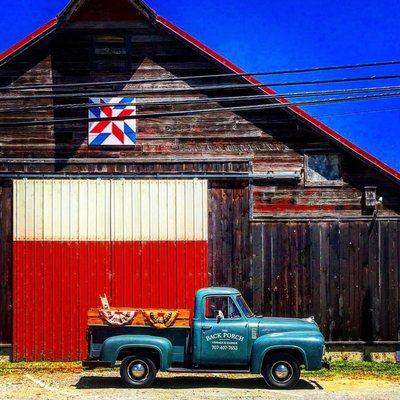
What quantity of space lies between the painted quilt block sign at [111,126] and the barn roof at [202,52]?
75.1 inches

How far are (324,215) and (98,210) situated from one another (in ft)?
17.3

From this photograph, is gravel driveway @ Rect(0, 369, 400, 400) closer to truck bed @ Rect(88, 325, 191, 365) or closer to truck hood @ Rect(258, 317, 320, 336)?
truck bed @ Rect(88, 325, 191, 365)

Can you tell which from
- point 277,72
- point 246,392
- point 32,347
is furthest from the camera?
point 32,347

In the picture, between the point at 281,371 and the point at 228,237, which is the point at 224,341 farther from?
the point at 228,237

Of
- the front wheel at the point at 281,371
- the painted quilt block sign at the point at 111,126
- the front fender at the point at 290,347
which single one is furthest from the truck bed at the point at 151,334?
the painted quilt block sign at the point at 111,126

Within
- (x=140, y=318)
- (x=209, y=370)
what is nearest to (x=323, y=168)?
(x=209, y=370)

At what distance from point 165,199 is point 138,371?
4875 mm

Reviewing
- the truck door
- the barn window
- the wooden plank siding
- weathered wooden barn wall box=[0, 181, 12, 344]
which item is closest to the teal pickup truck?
the truck door

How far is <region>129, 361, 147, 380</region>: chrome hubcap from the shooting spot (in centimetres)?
1402

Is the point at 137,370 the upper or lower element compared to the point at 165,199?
lower

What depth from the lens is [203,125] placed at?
18.1 m

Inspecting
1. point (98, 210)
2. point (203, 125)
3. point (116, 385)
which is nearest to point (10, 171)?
point (98, 210)

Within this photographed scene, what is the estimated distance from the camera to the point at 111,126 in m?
17.9

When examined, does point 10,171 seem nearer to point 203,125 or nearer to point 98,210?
point 98,210
